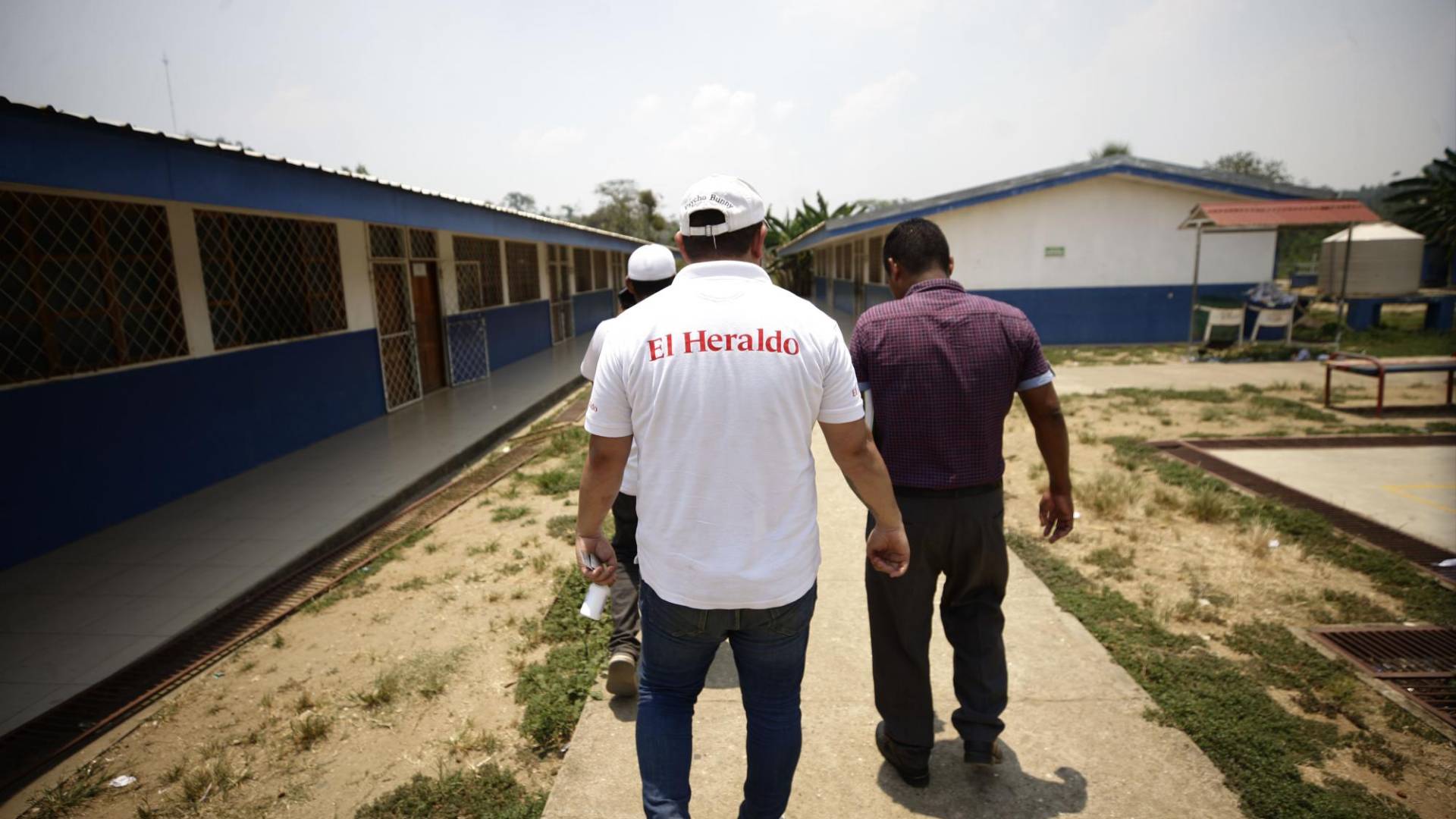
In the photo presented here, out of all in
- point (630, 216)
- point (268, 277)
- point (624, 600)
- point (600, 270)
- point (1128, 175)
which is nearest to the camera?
point (624, 600)

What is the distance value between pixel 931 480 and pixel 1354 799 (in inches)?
65.7

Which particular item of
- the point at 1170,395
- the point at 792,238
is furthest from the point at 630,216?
the point at 1170,395

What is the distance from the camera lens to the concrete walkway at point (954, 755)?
239cm

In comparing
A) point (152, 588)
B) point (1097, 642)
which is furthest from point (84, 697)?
point (1097, 642)

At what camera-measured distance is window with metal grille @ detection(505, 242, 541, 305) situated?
48.7 ft

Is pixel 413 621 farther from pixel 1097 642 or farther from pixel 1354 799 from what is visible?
pixel 1354 799

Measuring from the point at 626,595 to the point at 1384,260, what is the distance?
23152 mm

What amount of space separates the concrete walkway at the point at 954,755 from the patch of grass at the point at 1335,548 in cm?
187

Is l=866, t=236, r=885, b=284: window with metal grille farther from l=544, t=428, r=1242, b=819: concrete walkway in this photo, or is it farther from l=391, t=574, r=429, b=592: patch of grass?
l=544, t=428, r=1242, b=819: concrete walkway

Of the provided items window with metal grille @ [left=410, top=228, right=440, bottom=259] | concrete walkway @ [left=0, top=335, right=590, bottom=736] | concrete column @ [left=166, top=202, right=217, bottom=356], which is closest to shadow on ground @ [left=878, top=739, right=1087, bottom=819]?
concrete walkway @ [left=0, top=335, right=590, bottom=736]

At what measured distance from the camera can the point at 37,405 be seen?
4668mm

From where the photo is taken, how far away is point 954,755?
2652 mm

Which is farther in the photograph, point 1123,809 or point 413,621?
point 413,621

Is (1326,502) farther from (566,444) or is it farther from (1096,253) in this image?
(1096,253)
